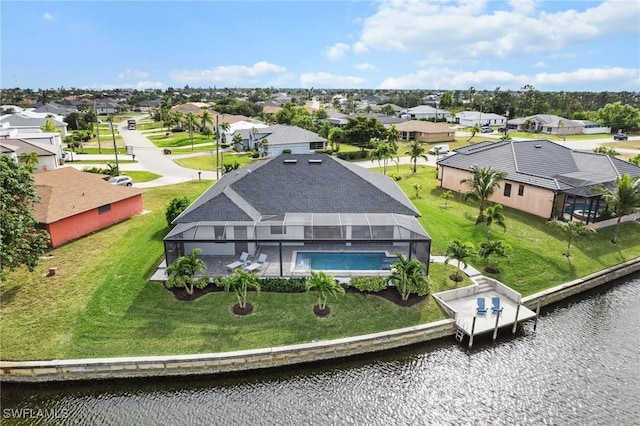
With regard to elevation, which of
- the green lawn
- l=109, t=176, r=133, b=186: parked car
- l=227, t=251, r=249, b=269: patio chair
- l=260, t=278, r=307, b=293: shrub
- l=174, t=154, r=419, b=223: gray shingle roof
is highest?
l=174, t=154, r=419, b=223: gray shingle roof

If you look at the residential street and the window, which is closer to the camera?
the window

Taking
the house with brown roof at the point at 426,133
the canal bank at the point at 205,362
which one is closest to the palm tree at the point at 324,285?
the canal bank at the point at 205,362

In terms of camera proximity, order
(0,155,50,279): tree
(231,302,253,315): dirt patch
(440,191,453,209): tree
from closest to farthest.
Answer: (0,155,50,279): tree, (231,302,253,315): dirt patch, (440,191,453,209): tree

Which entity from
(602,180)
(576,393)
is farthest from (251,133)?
(576,393)

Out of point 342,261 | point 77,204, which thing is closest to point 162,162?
point 77,204

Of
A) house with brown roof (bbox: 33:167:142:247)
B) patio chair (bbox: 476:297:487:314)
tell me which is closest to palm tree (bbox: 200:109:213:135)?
house with brown roof (bbox: 33:167:142:247)

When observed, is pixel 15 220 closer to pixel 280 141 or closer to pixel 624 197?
pixel 624 197

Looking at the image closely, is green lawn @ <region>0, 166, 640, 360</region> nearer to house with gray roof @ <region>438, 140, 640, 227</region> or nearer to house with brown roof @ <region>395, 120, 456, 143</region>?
house with gray roof @ <region>438, 140, 640, 227</region>
